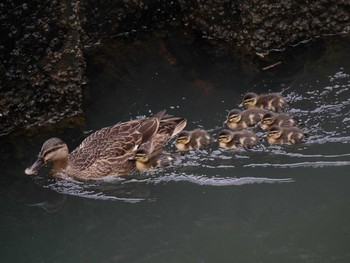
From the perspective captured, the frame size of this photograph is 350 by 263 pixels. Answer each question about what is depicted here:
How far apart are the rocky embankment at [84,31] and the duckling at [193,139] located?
1216 millimetres

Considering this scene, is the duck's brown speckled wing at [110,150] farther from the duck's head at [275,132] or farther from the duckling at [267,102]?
the duck's head at [275,132]

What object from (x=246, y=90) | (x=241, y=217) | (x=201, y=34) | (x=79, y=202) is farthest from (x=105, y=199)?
(x=201, y=34)

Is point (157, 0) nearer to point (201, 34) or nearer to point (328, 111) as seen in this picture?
point (201, 34)

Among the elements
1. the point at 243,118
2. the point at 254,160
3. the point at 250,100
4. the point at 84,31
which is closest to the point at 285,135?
the point at 254,160

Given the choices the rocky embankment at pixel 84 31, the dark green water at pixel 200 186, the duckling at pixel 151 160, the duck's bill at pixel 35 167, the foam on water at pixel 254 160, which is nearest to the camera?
the dark green water at pixel 200 186

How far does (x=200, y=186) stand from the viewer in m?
5.66

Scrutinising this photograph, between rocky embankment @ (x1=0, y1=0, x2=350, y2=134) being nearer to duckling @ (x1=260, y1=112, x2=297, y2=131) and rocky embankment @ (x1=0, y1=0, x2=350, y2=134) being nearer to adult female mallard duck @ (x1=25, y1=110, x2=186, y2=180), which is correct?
adult female mallard duck @ (x1=25, y1=110, x2=186, y2=180)

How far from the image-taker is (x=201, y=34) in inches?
298

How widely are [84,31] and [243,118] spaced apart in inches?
94.1

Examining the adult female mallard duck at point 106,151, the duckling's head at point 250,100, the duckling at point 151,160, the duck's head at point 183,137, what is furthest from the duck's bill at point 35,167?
the duckling's head at point 250,100

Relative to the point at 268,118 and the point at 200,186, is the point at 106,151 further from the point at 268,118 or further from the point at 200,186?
the point at 268,118

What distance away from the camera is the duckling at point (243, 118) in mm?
6074

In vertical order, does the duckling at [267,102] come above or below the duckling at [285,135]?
above

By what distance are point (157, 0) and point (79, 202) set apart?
289 cm
